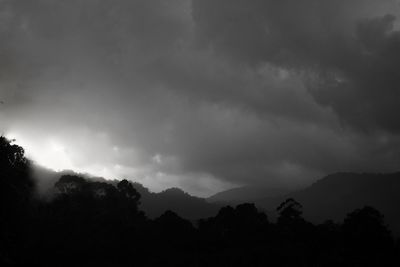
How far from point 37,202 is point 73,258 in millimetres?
32944

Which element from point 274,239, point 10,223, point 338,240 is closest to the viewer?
point 10,223

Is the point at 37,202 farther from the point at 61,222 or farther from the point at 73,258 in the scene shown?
the point at 73,258

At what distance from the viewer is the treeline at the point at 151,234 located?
169ft

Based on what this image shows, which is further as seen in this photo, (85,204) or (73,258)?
(85,204)

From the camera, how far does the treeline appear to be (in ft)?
169

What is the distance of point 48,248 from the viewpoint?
211ft

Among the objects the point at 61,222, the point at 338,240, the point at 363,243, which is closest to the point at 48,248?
the point at 61,222

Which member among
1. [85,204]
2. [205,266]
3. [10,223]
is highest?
[85,204]

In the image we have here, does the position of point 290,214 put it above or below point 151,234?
above

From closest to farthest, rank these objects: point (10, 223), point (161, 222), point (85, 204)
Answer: point (10, 223) → point (161, 222) → point (85, 204)

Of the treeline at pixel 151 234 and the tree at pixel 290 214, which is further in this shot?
the tree at pixel 290 214

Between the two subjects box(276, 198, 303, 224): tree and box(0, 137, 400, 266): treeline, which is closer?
box(0, 137, 400, 266): treeline

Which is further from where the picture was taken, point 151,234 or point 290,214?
point 290,214

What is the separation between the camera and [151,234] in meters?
80.9
